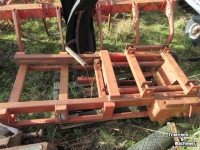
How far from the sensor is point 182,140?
2.61m

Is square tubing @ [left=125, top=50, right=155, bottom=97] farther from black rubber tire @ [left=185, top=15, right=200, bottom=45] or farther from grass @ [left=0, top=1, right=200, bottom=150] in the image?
black rubber tire @ [left=185, top=15, right=200, bottom=45]

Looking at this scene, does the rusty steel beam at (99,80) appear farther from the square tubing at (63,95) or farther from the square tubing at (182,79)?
the square tubing at (182,79)

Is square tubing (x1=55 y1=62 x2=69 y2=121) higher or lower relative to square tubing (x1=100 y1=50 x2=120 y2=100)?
lower

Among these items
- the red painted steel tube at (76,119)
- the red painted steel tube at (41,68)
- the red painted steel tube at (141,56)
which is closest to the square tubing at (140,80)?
the red painted steel tube at (141,56)

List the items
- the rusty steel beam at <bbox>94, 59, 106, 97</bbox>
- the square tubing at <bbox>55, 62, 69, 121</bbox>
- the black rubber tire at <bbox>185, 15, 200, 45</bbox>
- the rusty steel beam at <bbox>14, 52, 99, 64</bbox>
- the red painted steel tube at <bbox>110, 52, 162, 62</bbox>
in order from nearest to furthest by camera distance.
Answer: the square tubing at <bbox>55, 62, 69, 121</bbox> < the rusty steel beam at <bbox>94, 59, 106, 97</bbox> < the rusty steel beam at <bbox>14, 52, 99, 64</bbox> < the red painted steel tube at <bbox>110, 52, 162, 62</bbox> < the black rubber tire at <bbox>185, 15, 200, 45</bbox>

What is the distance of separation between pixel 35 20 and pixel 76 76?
2.03 metres

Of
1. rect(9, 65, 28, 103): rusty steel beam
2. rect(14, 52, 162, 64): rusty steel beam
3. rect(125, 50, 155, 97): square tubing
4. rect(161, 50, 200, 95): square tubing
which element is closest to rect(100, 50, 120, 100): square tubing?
rect(14, 52, 162, 64): rusty steel beam

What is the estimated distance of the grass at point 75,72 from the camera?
9.07ft

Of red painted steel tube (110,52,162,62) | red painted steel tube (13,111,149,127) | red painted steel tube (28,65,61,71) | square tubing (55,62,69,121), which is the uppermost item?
red painted steel tube (110,52,162,62)

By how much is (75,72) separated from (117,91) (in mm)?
1210

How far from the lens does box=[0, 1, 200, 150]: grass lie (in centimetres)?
276

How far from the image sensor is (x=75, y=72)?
350 cm

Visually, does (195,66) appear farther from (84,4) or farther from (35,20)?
(35,20)

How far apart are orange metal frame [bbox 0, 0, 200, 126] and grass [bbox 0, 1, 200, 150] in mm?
272
